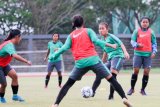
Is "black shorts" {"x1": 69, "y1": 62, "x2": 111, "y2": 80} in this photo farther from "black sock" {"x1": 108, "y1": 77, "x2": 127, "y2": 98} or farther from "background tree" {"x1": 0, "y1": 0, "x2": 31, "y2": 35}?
"background tree" {"x1": 0, "y1": 0, "x2": 31, "y2": 35}

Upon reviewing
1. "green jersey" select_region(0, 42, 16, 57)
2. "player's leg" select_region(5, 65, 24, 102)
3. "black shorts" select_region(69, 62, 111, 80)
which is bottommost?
"player's leg" select_region(5, 65, 24, 102)

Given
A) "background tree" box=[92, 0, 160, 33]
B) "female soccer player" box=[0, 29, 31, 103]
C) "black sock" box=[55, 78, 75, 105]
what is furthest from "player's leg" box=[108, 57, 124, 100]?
"background tree" box=[92, 0, 160, 33]

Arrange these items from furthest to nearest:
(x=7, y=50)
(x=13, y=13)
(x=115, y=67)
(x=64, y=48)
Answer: (x=13, y=13) → (x=115, y=67) → (x=7, y=50) → (x=64, y=48)

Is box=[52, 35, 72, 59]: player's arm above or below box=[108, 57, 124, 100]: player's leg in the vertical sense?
above

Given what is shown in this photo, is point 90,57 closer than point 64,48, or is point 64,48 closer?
point 64,48

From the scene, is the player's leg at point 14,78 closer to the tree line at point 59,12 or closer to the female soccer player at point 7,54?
the female soccer player at point 7,54

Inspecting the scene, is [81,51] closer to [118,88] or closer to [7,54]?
[118,88]

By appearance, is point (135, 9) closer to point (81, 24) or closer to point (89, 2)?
point (89, 2)

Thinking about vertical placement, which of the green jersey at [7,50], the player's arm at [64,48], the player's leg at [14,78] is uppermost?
the player's arm at [64,48]

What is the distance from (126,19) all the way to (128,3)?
3.80 metres

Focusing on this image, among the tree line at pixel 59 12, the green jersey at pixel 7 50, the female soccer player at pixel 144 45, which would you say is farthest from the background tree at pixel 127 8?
the green jersey at pixel 7 50

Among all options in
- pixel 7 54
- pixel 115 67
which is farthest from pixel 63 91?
pixel 115 67

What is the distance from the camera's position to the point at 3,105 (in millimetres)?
12953

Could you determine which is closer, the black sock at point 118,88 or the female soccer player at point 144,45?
the black sock at point 118,88
